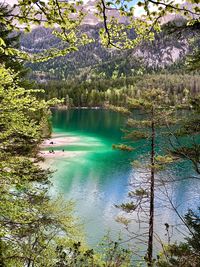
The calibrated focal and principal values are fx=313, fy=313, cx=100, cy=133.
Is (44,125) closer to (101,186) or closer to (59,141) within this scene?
(101,186)

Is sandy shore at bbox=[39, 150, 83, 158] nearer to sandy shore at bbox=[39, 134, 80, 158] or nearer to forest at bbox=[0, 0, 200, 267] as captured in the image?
sandy shore at bbox=[39, 134, 80, 158]

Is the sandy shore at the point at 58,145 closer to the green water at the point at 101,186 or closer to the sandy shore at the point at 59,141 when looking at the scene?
the sandy shore at the point at 59,141

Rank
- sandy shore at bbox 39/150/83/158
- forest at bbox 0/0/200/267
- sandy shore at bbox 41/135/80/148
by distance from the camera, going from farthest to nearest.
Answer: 1. sandy shore at bbox 41/135/80/148
2. sandy shore at bbox 39/150/83/158
3. forest at bbox 0/0/200/267

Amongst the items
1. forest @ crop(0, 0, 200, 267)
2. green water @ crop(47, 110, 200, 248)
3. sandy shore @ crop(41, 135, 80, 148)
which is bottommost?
green water @ crop(47, 110, 200, 248)

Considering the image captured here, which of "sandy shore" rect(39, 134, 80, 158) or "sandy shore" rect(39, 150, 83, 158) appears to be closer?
"sandy shore" rect(39, 150, 83, 158)

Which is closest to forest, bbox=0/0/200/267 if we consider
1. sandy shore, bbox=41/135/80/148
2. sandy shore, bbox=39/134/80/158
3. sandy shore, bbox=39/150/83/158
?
sandy shore, bbox=39/150/83/158

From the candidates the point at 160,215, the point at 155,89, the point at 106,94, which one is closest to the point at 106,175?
the point at 160,215

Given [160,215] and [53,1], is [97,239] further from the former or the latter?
[53,1]

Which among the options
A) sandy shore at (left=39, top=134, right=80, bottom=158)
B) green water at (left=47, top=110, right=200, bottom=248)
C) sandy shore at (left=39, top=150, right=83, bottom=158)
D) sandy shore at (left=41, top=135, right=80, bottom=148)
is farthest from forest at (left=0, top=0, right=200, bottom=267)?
sandy shore at (left=41, top=135, right=80, bottom=148)

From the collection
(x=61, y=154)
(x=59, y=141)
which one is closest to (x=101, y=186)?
(x=61, y=154)

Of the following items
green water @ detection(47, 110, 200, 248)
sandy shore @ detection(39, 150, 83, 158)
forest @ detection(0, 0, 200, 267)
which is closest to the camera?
forest @ detection(0, 0, 200, 267)

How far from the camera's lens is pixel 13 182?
1020 centimetres

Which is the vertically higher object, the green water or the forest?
the forest

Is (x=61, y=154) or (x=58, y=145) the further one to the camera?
(x=58, y=145)
